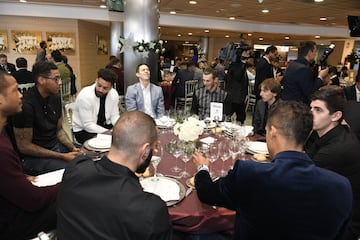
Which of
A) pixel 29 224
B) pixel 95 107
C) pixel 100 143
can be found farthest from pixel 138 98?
pixel 29 224

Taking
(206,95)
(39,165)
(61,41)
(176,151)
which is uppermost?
(61,41)

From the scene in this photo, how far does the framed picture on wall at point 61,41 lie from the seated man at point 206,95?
7.20 meters

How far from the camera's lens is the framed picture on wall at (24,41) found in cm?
885

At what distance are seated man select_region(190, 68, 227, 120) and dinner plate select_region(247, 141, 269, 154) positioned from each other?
123cm

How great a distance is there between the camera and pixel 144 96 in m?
3.71

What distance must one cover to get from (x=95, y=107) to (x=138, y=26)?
115 inches

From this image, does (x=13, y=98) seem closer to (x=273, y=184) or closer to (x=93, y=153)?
(x=93, y=153)

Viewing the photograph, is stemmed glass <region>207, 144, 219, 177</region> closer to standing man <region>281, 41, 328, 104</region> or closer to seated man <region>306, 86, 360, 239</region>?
seated man <region>306, 86, 360, 239</region>

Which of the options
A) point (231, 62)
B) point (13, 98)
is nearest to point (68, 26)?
point (231, 62)

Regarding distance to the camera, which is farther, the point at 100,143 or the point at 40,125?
the point at 40,125

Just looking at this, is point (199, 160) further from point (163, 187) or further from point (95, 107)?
point (95, 107)

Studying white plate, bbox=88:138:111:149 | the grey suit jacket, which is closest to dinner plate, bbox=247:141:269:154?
white plate, bbox=88:138:111:149

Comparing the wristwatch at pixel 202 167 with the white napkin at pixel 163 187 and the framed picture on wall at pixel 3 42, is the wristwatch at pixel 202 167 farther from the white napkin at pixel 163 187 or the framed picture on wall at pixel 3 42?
the framed picture on wall at pixel 3 42

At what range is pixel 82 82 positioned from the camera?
979cm
